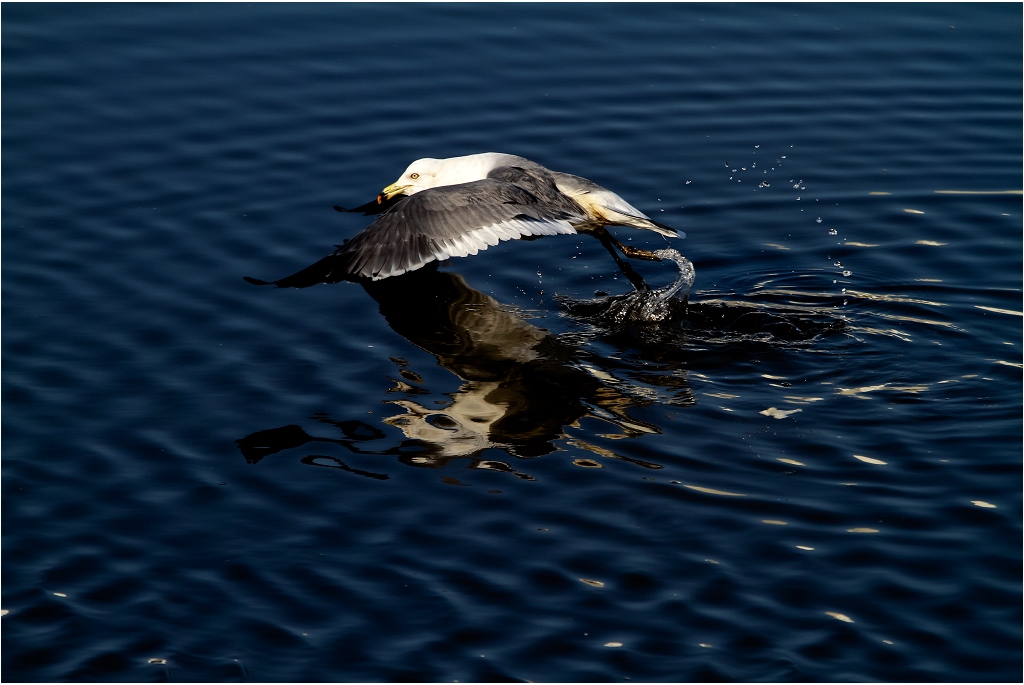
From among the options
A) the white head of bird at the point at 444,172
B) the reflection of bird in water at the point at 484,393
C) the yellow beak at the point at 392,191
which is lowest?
the reflection of bird in water at the point at 484,393

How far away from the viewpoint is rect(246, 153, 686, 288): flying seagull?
7.66m

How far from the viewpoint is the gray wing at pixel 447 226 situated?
7.68 metres

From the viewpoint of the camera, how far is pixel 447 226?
785cm

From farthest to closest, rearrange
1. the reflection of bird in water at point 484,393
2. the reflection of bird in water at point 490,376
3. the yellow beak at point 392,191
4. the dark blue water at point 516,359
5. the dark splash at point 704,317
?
1. the yellow beak at point 392,191
2. the dark splash at point 704,317
3. the reflection of bird in water at point 490,376
4. the reflection of bird in water at point 484,393
5. the dark blue water at point 516,359

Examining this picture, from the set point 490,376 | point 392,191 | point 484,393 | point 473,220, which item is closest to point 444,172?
point 392,191

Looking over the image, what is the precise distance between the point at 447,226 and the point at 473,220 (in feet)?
0.55

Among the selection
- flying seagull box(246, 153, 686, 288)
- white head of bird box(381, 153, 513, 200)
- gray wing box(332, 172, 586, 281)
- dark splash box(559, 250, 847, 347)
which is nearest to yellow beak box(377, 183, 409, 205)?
white head of bird box(381, 153, 513, 200)

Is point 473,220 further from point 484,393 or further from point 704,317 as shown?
point 704,317

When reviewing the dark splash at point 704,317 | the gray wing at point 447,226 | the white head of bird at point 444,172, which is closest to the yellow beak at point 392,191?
the white head of bird at point 444,172

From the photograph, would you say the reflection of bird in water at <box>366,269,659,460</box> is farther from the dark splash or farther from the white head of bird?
the white head of bird

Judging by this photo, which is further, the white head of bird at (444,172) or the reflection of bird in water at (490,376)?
the white head of bird at (444,172)

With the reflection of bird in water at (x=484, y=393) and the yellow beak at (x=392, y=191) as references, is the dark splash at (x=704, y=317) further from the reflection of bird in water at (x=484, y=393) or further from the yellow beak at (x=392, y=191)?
the yellow beak at (x=392, y=191)

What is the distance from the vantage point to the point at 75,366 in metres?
7.79

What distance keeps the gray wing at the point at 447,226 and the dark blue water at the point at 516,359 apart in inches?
26.0
